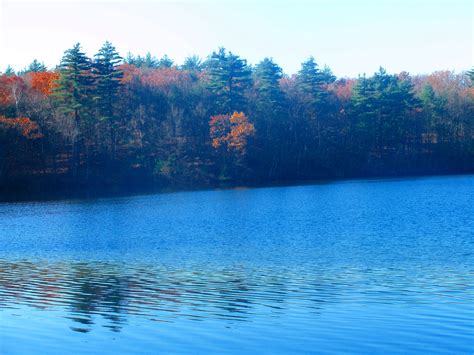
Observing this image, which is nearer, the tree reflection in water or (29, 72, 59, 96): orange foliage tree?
the tree reflection in water

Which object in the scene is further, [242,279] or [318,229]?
[318,229]

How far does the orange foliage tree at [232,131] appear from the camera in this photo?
78625 mm

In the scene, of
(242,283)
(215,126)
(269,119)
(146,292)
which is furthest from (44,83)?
(242,283)

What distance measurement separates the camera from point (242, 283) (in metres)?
17.7

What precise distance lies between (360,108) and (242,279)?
77.6m

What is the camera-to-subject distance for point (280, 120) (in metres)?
85.3

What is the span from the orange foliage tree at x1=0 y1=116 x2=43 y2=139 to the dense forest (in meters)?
0.12

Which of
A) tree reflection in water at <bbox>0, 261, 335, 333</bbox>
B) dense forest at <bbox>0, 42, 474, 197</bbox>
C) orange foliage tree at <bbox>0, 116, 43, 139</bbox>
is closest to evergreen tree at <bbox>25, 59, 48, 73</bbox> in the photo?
dense forest at <bbox>0, 42, 474, 197</bbox>

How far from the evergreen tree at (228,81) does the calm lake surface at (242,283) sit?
4557 cm

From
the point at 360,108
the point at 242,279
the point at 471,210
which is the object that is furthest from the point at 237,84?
the point at 242,279

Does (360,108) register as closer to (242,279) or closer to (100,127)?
(100,127)

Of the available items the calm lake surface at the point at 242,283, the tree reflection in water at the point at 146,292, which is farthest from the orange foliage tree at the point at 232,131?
the tree reflection in water at the point at 146,292

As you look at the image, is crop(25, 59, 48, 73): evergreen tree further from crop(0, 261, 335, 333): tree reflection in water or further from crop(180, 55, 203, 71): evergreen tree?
crop(0, 261, 335, 333): tree reflection in water

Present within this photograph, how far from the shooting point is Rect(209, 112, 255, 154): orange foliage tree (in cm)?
7862
